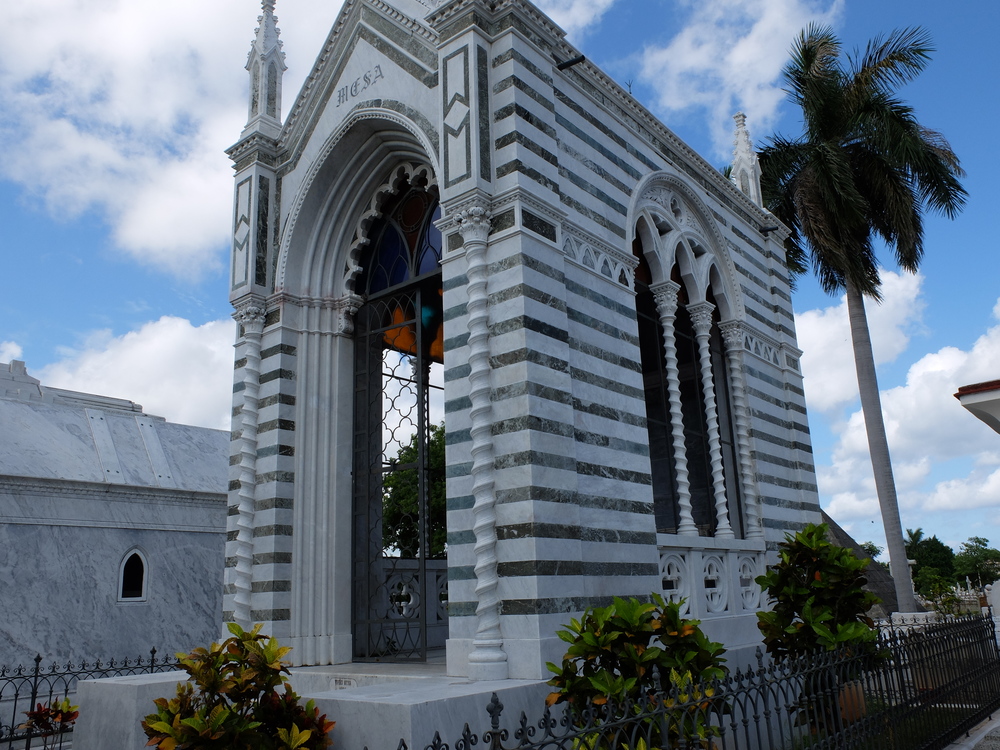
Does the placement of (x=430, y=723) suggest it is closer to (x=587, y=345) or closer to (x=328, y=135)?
(x=587, y=345)

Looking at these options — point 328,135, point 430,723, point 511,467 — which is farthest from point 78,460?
point 430,723

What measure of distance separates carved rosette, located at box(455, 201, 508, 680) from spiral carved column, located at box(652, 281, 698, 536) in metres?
3.73

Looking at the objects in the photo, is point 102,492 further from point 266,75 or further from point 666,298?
point 666,298

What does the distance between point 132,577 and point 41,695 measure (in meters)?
2.44

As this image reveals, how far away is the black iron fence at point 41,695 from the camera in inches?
400

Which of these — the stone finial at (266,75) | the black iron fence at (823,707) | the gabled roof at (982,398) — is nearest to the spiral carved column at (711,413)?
the black iron fence at (823,707)

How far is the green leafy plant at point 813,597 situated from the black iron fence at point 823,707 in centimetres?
32

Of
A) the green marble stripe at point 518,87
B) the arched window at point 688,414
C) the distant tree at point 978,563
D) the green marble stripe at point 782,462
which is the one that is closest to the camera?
the green marble stripe at point 518,87

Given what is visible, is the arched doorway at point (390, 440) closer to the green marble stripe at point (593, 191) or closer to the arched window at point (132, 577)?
the green marble stripe at point (593, 191)

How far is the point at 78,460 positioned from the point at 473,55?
10946mm

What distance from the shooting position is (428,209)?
11.1 metres

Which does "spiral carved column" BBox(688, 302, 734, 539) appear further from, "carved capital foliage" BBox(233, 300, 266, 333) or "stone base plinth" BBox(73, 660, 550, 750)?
"carved capital foliage" BBox(233, 300, 266, 333)

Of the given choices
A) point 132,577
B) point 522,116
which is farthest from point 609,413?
point 132,577

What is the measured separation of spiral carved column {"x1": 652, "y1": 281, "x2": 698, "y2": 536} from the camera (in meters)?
10.8
